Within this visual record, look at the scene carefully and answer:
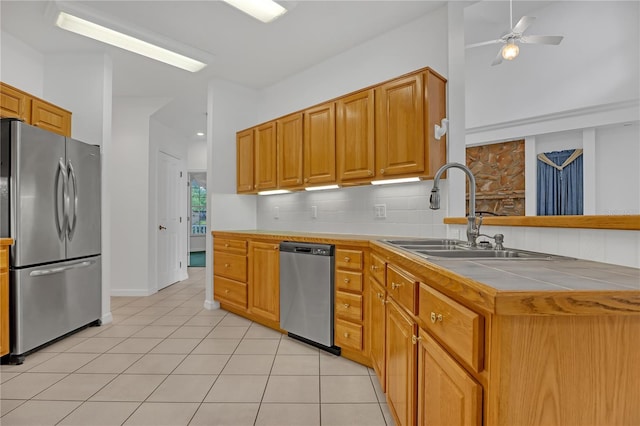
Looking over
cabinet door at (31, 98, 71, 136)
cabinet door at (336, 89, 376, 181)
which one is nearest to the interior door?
cabinet door at (31, 98, 71, 136)

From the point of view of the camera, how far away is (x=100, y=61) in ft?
10.8

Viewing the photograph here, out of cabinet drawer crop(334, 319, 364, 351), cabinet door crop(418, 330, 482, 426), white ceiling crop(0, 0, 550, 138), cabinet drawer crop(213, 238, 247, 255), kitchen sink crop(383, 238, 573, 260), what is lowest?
cabinet drawer crop(334, 319, 364, 351)

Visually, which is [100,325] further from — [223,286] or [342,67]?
[342,67]

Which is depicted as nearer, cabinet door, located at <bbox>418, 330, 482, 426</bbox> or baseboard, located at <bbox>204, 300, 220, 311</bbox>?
cabinet door, located at <bbox>418, 330, 482, 426</bbox>

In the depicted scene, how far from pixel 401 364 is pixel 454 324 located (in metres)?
0.64

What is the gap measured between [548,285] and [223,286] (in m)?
3.45

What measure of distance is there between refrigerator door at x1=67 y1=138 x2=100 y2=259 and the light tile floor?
2.82ft

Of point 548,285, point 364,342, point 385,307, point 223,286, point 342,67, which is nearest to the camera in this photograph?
point 548,285

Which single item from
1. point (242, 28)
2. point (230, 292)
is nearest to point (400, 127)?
point (242, 28)

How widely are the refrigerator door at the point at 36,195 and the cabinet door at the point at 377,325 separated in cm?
268

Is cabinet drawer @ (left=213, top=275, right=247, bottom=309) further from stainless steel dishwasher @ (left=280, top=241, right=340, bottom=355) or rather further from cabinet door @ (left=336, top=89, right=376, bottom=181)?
cabinet door @ (left=336, top=89, right=376, bottom=181)

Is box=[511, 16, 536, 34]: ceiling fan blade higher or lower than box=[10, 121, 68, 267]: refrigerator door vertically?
higher

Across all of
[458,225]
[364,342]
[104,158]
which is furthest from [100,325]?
[458,225]

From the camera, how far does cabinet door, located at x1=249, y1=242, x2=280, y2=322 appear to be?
297 cm
